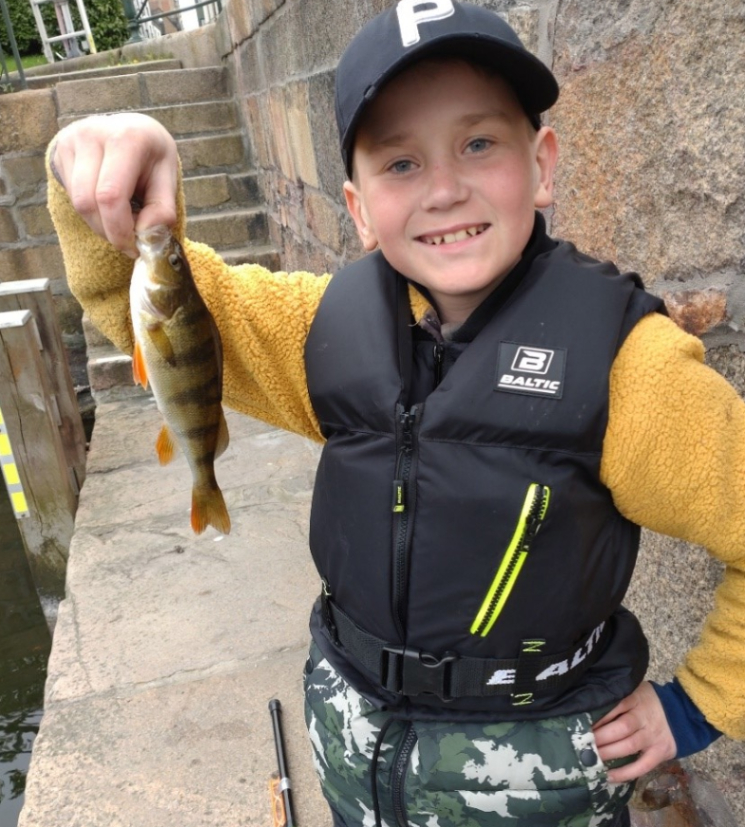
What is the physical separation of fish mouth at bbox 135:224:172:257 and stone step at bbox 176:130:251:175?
6.44 meters

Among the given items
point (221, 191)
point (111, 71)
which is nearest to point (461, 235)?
point (221, 191)

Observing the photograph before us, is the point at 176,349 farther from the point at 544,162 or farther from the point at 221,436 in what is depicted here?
the point at 544,162

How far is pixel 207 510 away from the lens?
5.68 ft

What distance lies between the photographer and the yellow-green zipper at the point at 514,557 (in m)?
1.25

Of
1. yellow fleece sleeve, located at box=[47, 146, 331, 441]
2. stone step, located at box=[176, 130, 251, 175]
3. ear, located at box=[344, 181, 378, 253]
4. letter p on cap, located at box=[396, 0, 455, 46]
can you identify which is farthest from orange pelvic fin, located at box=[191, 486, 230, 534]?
stone step, located at box=[176, 130, 251, 175]

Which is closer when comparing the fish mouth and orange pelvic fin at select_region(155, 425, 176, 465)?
the fish mouth

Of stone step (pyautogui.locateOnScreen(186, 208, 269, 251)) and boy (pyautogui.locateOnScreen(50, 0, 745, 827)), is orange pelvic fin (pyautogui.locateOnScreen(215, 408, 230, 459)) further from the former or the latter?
stone step (pyautogui.locateOnScreen(186, 208, 269, 251))

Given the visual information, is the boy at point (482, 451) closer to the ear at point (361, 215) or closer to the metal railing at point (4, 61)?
the ear at point (361, 215)

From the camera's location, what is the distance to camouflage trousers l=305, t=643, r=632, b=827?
53.0 inches

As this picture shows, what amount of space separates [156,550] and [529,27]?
9.38ft

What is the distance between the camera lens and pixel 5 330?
14.0ft

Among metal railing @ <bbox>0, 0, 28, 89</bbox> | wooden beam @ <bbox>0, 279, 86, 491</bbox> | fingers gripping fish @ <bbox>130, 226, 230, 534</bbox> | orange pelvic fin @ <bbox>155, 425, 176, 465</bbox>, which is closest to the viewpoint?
→ fingers gripping fish @ <bbox>130, 226, 230, 534</bbox>

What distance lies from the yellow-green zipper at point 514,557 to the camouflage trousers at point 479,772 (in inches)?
8.3

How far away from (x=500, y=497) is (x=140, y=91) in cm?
756
